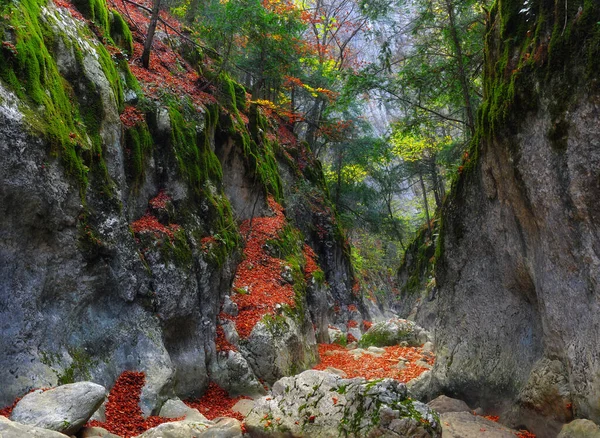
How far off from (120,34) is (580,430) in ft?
38.7

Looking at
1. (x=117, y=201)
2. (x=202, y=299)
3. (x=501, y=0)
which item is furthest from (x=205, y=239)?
(x=501, y=0)

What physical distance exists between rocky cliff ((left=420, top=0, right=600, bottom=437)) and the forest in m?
0.03

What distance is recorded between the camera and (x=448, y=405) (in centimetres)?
709

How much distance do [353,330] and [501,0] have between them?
14.2 meters

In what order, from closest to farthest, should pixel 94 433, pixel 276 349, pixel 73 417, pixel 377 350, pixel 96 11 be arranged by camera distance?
pixel 73 417, pixel 94 433, pixel 276 349, pixel 96 11, pixel 377 350

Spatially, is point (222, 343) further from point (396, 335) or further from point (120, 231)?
point (396, 335)

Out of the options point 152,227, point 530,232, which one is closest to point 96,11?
point 152,227

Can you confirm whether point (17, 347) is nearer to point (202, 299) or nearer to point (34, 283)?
point (34, 283)

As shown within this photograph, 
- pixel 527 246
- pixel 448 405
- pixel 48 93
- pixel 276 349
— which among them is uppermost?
pixel 48 93

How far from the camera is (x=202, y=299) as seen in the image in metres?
8.92

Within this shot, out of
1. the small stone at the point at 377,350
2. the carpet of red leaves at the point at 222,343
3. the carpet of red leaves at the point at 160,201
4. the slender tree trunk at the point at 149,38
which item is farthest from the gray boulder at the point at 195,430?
the slender tree trunk at the point at 149,38

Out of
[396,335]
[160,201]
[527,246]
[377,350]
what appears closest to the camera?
[527,246]

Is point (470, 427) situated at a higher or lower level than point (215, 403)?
lower

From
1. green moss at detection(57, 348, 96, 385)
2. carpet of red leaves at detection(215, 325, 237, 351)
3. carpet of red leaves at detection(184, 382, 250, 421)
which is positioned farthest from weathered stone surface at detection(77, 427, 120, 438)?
carpet of red leaves at detection(215, 325, 237, 351)
